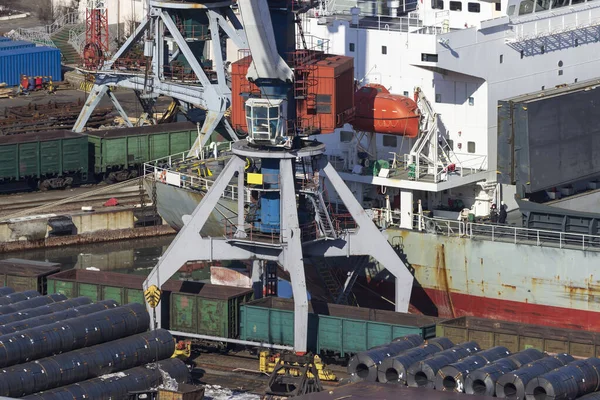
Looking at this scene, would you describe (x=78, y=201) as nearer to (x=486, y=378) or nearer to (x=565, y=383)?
(x=486, y=378)

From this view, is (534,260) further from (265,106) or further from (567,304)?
(265,106)

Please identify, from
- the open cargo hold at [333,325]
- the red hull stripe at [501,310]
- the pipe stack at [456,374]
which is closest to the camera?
the pipe stack at [456,374]

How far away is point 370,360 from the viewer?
3897cm

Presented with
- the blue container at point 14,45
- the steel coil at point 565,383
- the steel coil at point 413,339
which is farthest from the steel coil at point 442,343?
the blue container at point 14,45

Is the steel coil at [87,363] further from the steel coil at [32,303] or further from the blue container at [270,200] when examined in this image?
the blue container at [270,200]

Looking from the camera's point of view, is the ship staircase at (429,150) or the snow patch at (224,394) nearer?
the snow patch at (224,394)

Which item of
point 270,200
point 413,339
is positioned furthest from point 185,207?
point 413,339

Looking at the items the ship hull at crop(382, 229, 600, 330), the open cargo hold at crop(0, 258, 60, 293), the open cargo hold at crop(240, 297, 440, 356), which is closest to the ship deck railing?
the ship hull at crop(382, 229, 600, 330)

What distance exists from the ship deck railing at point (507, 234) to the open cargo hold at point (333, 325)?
493 cm

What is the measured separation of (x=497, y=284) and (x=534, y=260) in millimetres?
1459

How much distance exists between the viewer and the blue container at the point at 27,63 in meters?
88.2

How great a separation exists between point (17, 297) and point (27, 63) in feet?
150

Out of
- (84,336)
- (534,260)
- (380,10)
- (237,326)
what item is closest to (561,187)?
(534,260)

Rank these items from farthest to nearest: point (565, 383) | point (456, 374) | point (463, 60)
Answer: point (463, 60) → point (456, 374) → point (565, 383)
